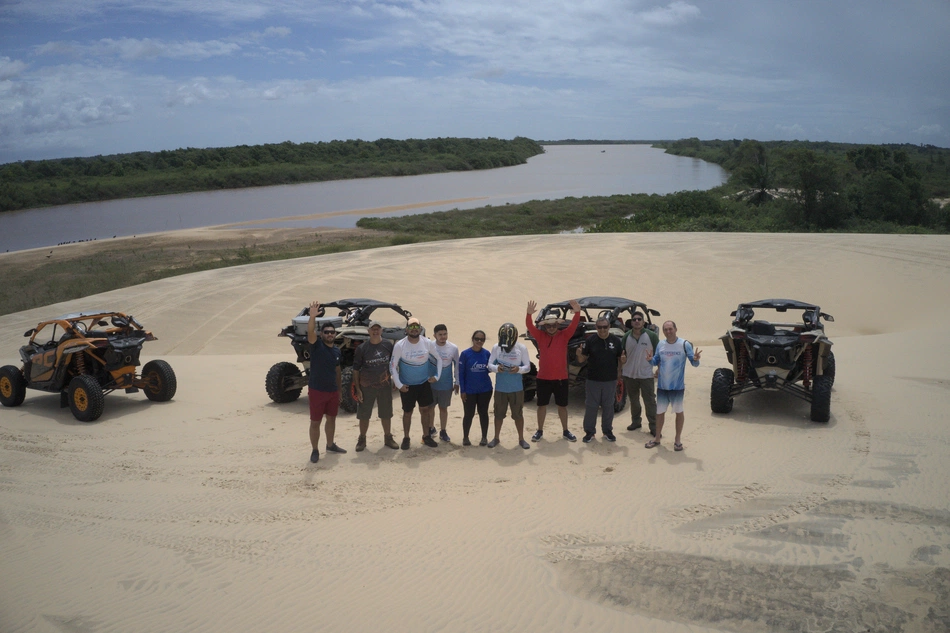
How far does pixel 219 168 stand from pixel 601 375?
86310 millimetres

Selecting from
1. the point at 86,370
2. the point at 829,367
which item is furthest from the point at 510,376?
the point at 86,370

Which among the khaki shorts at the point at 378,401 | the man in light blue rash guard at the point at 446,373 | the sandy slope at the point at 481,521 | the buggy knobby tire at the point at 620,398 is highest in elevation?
the man in light blue rash guard at the point at 446,373

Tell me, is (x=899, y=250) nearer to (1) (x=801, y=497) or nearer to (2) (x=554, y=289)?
(2) (x=554, y=289)

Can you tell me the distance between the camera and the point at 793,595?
17.1 ft

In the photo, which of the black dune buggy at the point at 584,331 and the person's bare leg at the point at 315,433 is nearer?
the person's bare leg at the point at 315,433

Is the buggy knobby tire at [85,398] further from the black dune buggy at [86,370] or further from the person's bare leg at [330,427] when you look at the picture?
the person's bare leg at [330,427]

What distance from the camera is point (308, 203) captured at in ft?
204

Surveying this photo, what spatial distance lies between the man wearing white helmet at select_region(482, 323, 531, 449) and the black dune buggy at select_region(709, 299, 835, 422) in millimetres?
3147

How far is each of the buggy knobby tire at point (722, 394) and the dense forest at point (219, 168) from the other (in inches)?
2648

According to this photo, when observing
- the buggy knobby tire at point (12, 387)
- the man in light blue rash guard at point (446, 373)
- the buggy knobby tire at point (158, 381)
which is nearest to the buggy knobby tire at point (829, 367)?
the man in light blue rash guard at point (446, 373)

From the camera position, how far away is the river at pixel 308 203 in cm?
4831

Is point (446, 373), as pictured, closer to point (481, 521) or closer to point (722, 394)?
point (481, 521)

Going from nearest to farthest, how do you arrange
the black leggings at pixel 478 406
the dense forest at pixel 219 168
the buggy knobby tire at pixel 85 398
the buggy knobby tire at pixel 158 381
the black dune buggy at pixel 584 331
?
the black leggings at pixel 478 406
the black dune buggy at pixel 584 331
the buggy knobby tire at pixel 85 398
the buggy knobby tire at pixel 158 381
the dense forest at pixel 219 168

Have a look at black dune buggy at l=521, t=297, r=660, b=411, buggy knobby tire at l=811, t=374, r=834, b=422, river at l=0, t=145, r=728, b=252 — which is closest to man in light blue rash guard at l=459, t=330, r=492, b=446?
black dune buggy at l=521, t=297, r=660, b=411
